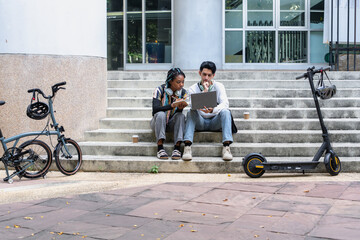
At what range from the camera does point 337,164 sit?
252 inches

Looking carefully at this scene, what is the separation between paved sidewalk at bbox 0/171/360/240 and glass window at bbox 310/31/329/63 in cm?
666

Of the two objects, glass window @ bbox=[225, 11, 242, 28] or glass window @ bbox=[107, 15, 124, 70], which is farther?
glass window @ bbox=[107, 15, 124, 70]

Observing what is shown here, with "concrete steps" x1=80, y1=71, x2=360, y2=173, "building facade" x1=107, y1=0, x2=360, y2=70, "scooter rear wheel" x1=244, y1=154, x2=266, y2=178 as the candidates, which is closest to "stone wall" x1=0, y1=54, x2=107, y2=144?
"concrete steps" x1=80, y1=71, x2=360, y2=173

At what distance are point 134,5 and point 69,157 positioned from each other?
709 centimetres

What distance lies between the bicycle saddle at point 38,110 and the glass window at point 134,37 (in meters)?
6.62

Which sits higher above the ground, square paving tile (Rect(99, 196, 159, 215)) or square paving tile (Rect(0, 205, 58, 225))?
square paving tile (Rect(99, 196, 159, 215))

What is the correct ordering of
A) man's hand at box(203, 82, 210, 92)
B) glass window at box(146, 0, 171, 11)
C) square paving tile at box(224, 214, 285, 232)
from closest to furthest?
square paving tile at box(224, 214, 285, 232)
man's hand at box(203, 82, 210, 92)
glass window at box(146, 0, 171, 11)

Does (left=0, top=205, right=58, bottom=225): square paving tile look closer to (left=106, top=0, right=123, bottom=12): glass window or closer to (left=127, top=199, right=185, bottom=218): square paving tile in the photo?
(left=127, top=199, right=185, bottom=218): square paving tile

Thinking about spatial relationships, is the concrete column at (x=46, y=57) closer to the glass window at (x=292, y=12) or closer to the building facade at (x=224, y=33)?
the building facade at (x=224, y=33)

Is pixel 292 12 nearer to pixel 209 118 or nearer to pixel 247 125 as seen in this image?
pixel 247 125

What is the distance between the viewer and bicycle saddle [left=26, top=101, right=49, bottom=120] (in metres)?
6.55

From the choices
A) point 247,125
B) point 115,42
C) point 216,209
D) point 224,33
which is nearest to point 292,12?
point 224,33

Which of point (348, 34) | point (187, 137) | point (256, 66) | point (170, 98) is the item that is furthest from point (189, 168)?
point (256, 66)

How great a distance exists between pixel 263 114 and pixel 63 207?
12.9 feet
